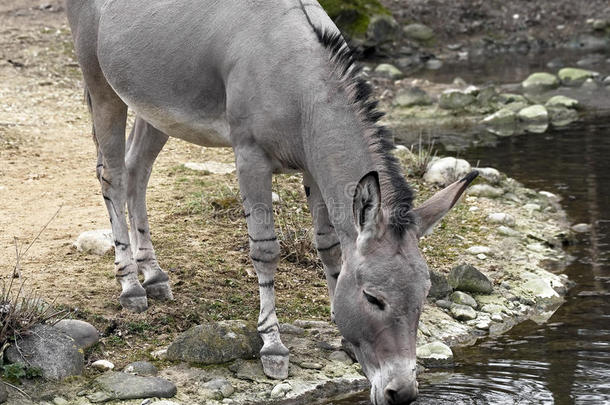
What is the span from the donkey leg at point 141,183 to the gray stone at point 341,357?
1646 mm

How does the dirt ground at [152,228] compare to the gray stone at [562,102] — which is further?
the gray stone at [562,102]

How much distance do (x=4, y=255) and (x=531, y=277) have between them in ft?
15.0

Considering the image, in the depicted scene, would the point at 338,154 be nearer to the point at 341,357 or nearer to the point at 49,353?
the point at 341,357

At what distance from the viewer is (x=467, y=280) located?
8.08 metres

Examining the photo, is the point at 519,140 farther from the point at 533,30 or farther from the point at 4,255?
the point at 533,30

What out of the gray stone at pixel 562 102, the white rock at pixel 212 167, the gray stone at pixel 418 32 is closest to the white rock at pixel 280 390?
the white rock at pixel 212 167

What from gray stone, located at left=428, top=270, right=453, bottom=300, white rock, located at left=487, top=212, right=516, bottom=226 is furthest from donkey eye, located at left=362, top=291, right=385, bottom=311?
white rock, located at left=487, top=212, right=516, bottom=226

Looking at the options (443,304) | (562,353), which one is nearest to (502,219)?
(443,304)

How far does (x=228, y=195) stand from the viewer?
9461mm

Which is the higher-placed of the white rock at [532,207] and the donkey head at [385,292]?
the white rock at [532,207]

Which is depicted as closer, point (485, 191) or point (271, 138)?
point (271, 138)

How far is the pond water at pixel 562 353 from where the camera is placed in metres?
6.23

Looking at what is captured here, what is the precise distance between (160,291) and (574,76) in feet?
41.1

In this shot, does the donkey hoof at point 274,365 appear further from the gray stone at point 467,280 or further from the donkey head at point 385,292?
the gray stone at point 467,280
